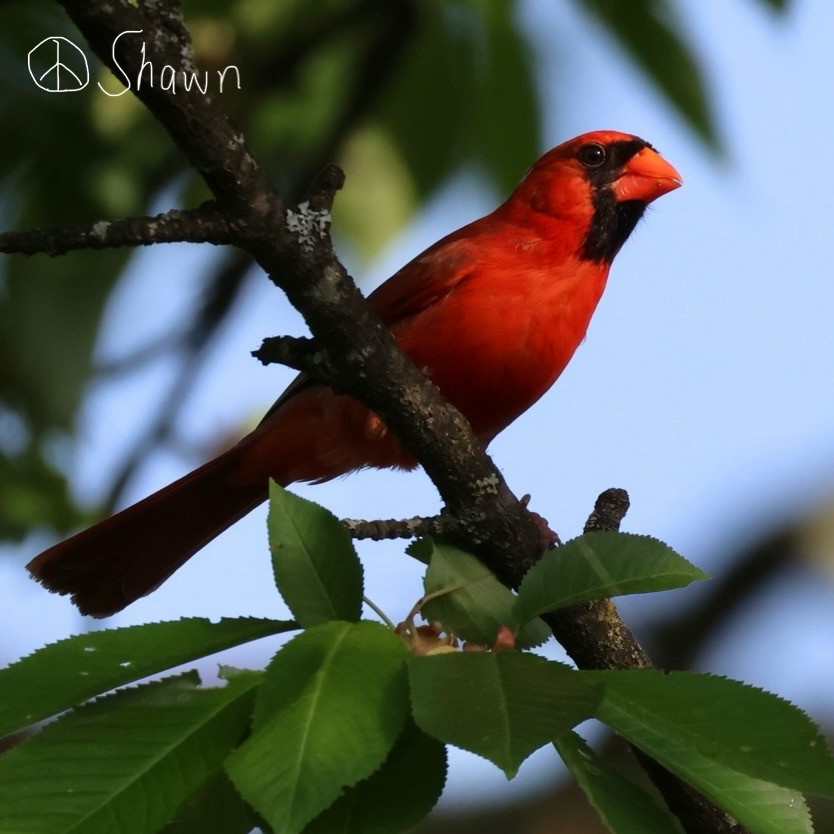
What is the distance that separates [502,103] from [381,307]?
62 cm

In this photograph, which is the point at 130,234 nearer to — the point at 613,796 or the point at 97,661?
the point at 97,661

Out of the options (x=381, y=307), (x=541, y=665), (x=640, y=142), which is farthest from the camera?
(x=640, y=142)

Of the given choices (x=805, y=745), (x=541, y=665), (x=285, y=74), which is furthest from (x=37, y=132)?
(x=805, y=745)

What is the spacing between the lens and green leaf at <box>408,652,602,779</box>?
3.87 feet

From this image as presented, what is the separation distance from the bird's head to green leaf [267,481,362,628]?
2202 millimetres

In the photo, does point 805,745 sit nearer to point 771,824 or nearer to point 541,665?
point 771,824

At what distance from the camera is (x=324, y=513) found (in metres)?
1.48

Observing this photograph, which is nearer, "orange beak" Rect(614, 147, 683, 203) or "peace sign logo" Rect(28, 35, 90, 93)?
"peace sign logo" Rect(28, 35, 90, 93)

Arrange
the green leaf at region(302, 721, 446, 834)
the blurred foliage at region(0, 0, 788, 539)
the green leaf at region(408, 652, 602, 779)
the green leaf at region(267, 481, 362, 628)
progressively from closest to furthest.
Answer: the green leaf at region(408, 652, 602, 779) → the green leaf at region(302, 721, 446, 834) → the green leaf at region(267, 481, 362, 628) → the blurred foliage at region(0, 0, 788, 539)

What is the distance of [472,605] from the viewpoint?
1.57 m

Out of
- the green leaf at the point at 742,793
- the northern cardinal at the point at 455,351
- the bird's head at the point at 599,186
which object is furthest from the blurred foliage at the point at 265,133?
the green leaf at the point at 742,793

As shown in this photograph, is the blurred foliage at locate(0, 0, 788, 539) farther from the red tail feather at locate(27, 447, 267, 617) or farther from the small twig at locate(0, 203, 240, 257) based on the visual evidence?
the small twig at locate(0, 203, 240, 257)

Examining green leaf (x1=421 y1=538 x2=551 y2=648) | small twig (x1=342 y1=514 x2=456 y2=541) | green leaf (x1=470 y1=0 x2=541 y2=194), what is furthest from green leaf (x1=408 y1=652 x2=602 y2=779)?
green leaf (x1=470 y1=0 x2=541 y2=194)

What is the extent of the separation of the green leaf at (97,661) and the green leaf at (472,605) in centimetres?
25
